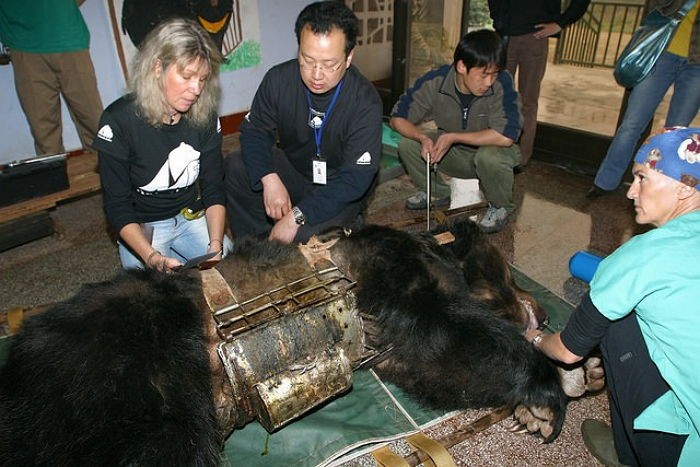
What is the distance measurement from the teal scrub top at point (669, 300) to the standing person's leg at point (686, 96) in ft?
7.98

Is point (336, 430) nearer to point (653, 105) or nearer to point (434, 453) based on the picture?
point (434, 453)

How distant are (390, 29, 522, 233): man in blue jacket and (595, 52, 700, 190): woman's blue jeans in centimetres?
77

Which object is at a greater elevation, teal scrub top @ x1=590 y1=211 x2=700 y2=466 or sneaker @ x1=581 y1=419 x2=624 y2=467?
teal scrub top @ x1=590 y1=211 x2=700 y2=466

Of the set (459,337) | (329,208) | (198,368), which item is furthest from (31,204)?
(459,337)

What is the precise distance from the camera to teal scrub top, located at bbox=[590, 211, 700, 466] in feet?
3.96

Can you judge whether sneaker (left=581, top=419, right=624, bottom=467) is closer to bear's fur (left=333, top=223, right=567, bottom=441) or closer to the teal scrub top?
bear's fur (left=333, top=223, right=567, bottom=441)

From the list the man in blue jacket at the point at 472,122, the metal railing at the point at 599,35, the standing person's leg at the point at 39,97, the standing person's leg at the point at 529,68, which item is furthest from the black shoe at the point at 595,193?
the standing person's leg at the point at 39,97

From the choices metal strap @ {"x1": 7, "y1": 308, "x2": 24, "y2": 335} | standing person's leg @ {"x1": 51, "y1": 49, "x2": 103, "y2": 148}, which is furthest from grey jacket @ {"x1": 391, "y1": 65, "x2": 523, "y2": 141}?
metal strap @ {"x1": 7, "y1": 308, "x2": 24, "y2": 335}

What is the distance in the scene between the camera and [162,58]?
6.24 feet

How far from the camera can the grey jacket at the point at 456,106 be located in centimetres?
321

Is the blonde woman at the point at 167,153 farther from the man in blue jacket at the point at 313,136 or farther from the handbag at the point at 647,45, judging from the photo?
the handbag at the point at 647,45

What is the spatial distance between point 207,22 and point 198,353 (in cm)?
402

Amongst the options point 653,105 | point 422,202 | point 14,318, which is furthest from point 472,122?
point 14,318

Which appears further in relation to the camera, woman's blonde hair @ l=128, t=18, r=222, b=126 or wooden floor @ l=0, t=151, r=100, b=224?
wooden floor @ l=0, t=151, r=100, b=224
